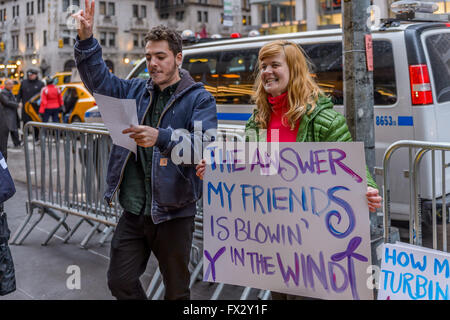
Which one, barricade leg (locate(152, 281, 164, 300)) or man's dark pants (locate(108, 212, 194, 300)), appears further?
barricade leg (locate(152, 281, 164, 300))

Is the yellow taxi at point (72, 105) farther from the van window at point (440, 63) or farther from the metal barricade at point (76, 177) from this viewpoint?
the van window at point (440, 63)

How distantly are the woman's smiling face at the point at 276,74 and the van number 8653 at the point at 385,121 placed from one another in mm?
3375

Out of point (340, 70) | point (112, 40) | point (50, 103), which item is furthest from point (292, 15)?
point (340, 70)

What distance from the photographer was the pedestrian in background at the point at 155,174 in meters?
3.23

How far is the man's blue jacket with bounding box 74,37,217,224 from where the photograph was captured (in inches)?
126

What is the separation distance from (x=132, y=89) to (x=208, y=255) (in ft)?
3.53

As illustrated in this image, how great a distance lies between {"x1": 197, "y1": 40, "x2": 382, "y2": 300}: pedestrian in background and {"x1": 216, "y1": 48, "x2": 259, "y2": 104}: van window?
188 inches

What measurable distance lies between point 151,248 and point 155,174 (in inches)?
18.5

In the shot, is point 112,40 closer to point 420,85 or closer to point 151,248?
point 420,85

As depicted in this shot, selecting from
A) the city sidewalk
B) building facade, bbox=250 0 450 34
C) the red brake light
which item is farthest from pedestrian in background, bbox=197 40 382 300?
building facade, bbox=250 0 450 34

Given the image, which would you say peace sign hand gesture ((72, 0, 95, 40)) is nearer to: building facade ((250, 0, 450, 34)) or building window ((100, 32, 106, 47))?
building facade ((250, 0, 450, 34))

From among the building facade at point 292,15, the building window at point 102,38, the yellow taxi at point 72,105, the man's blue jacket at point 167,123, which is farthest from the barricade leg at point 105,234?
the building window at point 102,38
